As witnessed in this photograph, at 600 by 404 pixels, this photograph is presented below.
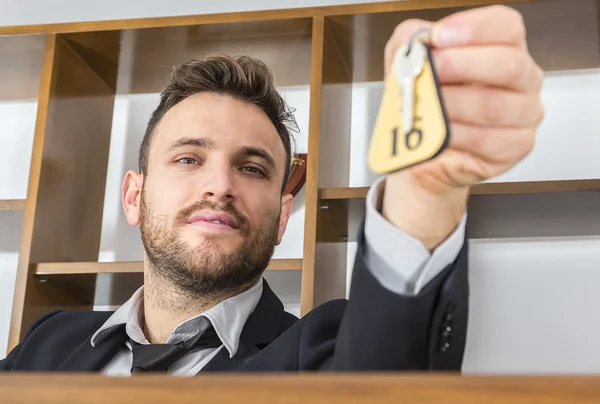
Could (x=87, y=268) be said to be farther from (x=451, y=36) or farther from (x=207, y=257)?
(x=451, y=36)

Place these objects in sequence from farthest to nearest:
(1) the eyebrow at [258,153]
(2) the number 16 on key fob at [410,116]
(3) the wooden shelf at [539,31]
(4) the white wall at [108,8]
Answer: (4) the white wall at [108,8] < (3) the wooden shelf at [539,31] < (1) the eyebrow at [258,153] < (2) the number 16 on key fob at [410,116]

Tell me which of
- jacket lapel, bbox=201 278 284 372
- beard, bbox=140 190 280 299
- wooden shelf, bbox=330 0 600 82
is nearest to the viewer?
jacket lapel, bbox=201 278 284 372

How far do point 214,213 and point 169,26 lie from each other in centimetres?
90

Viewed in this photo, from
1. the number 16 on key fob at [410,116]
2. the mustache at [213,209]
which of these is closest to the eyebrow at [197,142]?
the mustache at [213,209]

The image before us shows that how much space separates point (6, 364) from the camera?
1.73 meters

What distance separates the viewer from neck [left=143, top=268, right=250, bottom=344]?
67.4 inches

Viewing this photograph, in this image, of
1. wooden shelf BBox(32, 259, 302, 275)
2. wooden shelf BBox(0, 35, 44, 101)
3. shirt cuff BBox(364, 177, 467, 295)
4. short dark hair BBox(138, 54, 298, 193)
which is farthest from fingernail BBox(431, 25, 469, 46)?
wooden shelf BBox(0, 35, 44, 101)

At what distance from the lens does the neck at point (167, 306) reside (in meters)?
1.71

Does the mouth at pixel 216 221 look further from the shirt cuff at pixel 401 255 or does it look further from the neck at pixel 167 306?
the shirt cuff at pixel 401 255

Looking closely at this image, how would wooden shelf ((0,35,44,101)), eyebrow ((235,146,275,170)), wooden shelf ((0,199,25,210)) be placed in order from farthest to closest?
wooden shelf ((0,35,44,101)) < wooden shelf ((0,199,25,210)) < eyebrow ((235,146,275,170))

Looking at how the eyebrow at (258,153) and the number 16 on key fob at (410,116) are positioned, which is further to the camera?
the eyebrow at (258,153)

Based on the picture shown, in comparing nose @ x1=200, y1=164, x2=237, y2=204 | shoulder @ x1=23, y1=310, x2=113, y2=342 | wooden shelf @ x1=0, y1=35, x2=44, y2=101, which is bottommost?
shoulder @ x1=23, y1=310, x2=113, y2=342

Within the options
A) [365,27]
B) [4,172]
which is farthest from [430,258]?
[4,172]

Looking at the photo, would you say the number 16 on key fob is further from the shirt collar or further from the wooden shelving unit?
the wooden shelving unit
